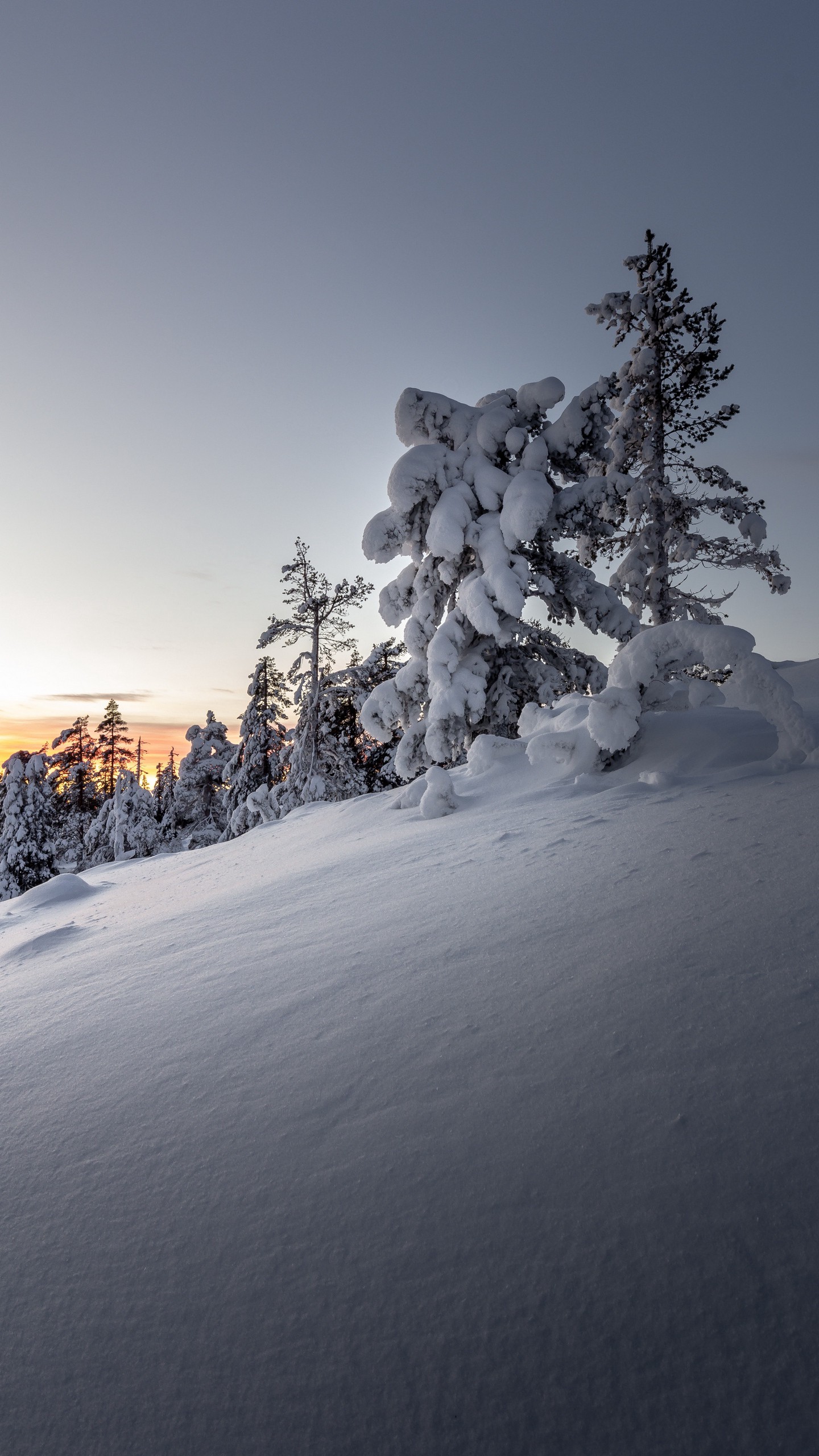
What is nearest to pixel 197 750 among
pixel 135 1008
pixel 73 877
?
pixel 73 877

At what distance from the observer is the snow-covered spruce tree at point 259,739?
28266 millimetres

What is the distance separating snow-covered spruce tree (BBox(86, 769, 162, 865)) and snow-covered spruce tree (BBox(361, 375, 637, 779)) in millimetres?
24040

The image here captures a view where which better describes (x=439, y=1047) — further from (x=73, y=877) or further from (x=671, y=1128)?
(x=73, y=877)

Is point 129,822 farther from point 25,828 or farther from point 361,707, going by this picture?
point 361,707

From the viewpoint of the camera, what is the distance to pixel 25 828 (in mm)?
28969

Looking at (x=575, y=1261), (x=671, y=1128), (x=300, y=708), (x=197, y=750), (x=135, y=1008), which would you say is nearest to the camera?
(x=575, y=1261)

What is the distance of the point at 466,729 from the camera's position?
10.1m

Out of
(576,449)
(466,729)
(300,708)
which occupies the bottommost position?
(466,729)

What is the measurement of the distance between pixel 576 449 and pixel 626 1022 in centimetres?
1017

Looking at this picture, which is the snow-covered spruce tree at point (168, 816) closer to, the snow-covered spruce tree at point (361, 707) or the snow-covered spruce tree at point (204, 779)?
the snow-covered spruce tree at point (204, 779)

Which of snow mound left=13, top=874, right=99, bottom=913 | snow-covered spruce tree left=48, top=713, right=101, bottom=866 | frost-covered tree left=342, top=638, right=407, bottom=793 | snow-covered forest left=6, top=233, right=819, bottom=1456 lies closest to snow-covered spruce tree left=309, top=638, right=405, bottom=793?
frost-covered tree left=342, top=638, right=407, bottom=793

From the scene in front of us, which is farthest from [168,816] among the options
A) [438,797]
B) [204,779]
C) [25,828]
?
[438,797]

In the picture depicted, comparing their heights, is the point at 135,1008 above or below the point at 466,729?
below

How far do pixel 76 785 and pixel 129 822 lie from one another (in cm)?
1607
